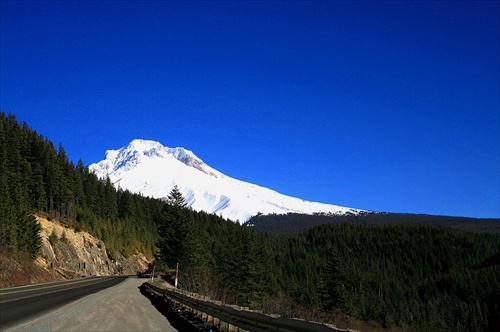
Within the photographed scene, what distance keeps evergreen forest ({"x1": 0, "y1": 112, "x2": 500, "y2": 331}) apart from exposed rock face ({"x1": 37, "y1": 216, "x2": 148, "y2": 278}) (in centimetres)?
342

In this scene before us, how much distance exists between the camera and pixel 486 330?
4343 inches

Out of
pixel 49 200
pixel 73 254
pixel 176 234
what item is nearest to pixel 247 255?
pixel 176 234

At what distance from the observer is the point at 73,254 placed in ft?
218

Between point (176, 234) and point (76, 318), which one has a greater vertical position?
point (176, 234)

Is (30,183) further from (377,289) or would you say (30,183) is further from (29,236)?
(377,289)

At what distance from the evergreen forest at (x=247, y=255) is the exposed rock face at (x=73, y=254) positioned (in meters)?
3.42

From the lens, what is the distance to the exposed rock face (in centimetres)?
5781

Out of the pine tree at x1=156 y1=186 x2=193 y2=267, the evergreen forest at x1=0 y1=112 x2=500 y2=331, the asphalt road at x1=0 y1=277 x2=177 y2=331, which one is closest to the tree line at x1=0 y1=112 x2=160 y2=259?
the evergreen forest at x1=0 y1=112 x2=500 y2=331

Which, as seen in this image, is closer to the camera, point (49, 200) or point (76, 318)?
point (76, 318)

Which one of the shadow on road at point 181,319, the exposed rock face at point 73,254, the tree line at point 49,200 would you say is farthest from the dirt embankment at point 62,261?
the shadow on road at point 181,319

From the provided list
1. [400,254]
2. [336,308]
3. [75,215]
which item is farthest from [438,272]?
[75,215]

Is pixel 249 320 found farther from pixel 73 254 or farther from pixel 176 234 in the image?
pixel 73 254

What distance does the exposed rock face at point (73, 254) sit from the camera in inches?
2276

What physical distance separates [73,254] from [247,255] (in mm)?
Result: 28973
